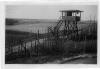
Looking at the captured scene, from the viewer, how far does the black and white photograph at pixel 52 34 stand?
2055 mm

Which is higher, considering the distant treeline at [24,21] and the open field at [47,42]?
the distant treeline at [24,21]

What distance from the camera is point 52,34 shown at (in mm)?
2068

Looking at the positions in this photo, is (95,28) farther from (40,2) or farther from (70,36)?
(40,2)

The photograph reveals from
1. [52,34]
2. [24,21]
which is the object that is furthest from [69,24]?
[24,21]

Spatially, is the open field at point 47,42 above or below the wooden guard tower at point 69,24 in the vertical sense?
below

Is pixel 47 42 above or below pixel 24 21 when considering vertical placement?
below

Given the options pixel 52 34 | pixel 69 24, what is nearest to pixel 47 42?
pixel 52 34

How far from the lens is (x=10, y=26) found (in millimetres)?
2051

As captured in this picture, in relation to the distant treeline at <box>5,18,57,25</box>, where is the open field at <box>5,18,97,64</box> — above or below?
below

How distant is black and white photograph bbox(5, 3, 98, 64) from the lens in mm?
2055

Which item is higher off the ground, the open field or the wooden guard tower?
the wooden guard tower

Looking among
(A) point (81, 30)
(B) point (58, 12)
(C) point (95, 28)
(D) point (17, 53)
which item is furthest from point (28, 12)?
(C) point (95, 28)

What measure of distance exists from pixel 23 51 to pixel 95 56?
76cm

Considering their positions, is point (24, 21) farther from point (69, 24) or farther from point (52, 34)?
point (69, 24)
